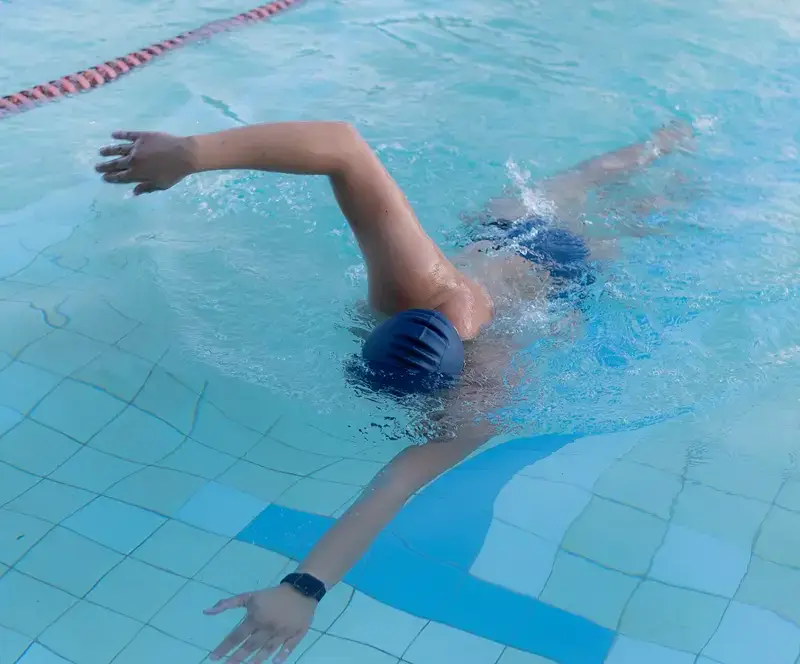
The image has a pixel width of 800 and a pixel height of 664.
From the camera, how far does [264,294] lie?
12.2 ft

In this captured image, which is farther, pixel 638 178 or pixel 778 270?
pixel 638 178

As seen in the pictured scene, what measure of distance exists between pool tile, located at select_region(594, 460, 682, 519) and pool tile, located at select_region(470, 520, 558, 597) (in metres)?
0.31

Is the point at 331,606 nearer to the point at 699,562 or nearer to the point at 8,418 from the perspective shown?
the point at 699,562

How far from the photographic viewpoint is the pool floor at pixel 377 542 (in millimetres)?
2371

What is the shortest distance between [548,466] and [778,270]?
1.79 metres

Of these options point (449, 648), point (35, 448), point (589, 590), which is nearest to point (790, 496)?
point (589, 590)

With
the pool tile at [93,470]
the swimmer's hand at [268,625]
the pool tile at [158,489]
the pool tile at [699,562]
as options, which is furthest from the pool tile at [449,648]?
the pool tile at [93,470]

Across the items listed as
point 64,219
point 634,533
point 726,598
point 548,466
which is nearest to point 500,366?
point 548,466

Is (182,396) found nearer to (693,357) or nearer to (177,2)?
(693,357)

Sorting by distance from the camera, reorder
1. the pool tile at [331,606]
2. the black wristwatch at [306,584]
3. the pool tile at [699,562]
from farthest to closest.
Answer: the pool tile at [699,562] < the pool tile at [331,606] < the black wristwatch at [306,584]

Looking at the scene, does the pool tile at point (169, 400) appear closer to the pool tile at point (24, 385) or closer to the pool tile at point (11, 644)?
the pool tile at point (24, 385)

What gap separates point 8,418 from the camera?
3.03m

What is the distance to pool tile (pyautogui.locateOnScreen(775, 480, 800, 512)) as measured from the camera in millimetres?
2699

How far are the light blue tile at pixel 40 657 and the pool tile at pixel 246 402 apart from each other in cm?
102
